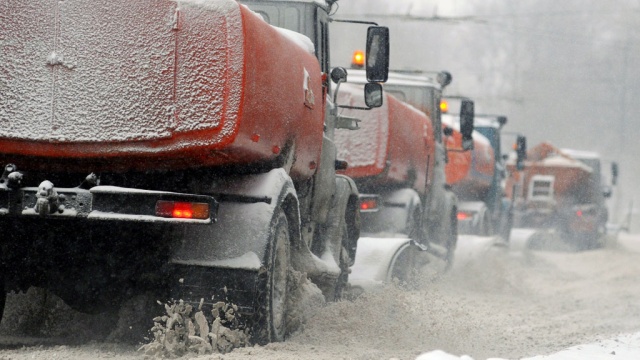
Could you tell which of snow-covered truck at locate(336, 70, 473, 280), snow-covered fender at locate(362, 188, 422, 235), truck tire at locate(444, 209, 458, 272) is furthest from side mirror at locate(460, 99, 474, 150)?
snow-covered fender at locate(362, 188, 422, 235)

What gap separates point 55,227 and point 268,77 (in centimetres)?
136

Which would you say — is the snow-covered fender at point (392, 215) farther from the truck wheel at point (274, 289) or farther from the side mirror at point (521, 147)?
the side mirror at point (521, 147)

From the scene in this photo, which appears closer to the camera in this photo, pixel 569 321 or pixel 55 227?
pixel 55 227

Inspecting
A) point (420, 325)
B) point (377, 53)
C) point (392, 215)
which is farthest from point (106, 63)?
point (392, 215)

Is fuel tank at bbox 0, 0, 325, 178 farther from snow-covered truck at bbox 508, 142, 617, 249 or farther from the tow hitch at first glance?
snow-covered truck at bbox 508, 142, 617, 249

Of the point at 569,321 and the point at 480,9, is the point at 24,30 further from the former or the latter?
the point at 480,9

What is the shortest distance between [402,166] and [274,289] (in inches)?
247

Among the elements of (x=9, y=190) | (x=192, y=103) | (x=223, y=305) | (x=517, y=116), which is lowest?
(x=517, y=116)

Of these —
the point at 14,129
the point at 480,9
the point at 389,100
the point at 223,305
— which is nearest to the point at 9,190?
the point at 14,129

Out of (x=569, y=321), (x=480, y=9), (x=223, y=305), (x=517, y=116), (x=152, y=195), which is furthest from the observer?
(x=517, y=116)

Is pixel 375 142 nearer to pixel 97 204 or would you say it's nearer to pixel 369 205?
pixel 369 205

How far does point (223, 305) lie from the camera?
6160 mm

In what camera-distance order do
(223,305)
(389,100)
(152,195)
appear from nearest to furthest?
(152,195), (223,305), (389,100)

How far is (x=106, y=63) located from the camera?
5914 millimetres
